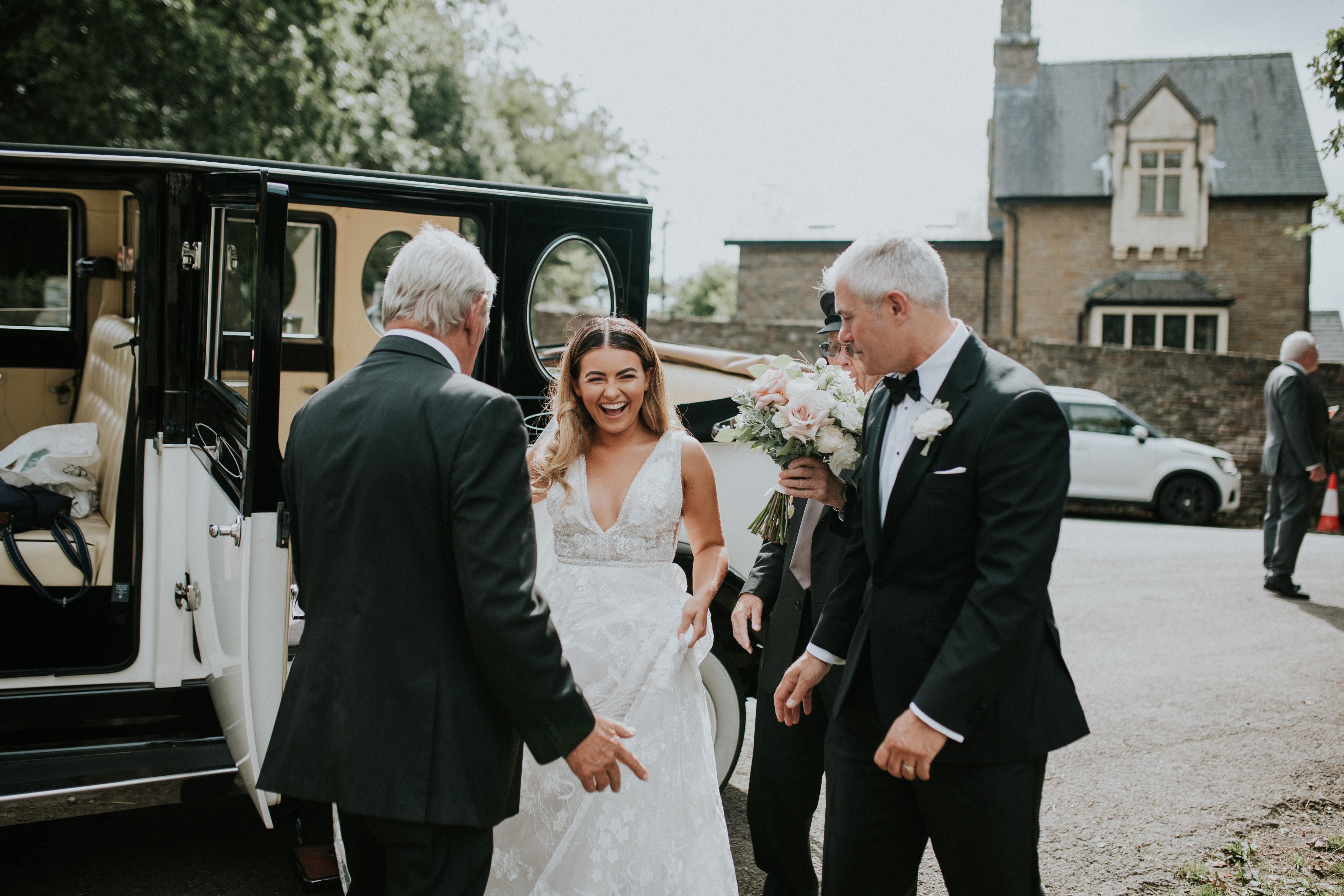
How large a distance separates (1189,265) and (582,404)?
2427cm

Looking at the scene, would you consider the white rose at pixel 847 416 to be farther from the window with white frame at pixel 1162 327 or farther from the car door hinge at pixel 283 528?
the window with white frame at pixel 1162 327

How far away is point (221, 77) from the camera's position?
11.2 m

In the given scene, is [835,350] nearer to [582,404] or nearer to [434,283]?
[582,404]

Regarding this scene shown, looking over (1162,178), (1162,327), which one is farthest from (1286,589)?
(1162,178)

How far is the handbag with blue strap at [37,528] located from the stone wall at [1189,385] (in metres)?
14.1

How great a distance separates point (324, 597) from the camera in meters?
2.09

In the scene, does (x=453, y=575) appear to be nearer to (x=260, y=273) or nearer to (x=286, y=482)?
(x=286, y=482)

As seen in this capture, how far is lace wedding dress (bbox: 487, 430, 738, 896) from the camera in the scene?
109 inches

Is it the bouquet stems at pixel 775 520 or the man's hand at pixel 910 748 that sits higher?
the bouquet stems at pixel 775 520

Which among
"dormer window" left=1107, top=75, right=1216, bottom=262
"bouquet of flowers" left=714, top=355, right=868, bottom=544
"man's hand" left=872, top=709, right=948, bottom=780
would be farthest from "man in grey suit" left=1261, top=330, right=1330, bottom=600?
"dormer window" left=1107, top=75, right=1216, bottom=262

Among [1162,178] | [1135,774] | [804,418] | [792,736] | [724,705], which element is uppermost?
[1162,178]

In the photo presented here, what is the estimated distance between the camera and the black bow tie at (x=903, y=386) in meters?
2.30

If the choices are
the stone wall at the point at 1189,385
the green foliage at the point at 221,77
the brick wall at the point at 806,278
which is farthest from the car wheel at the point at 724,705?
the brick wall at the point at 806,278

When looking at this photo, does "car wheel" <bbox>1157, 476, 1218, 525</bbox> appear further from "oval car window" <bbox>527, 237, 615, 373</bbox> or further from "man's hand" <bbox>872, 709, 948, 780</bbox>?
"man's hand" <bbox>872, 709, 948, 780</bbox>
